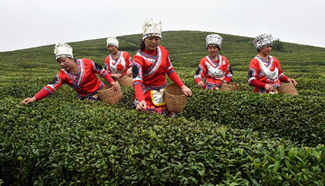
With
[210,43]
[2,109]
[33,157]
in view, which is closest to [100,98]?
[2,109]

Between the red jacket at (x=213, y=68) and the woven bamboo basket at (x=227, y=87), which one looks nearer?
the red jacket at (x=213, y=68)

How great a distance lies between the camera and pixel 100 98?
5586 millimetres

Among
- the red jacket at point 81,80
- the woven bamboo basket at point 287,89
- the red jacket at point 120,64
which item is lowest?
the woven bamboo basket at point 287,89

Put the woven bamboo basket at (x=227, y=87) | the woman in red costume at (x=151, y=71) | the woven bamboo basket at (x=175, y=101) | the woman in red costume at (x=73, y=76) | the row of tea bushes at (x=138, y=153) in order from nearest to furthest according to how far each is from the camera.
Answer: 1. the row of tea bushes at (x=138, y=153)
2. the woman in red costume at (x=151, y=71)
3. the woven bamboo basket at (x=175, y=101)
4. the woman in red costume at (x=73, y=76)
5. the woven bamboo basket at (x=227, y=87)

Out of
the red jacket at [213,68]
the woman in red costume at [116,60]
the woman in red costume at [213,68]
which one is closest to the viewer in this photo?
the woman in red costume at [213,68]

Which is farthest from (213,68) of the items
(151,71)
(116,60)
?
(116,60)

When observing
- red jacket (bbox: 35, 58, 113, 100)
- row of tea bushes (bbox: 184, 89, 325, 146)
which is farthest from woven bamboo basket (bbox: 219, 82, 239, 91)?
red jacket (bbox: 35, 58, 113, 100)

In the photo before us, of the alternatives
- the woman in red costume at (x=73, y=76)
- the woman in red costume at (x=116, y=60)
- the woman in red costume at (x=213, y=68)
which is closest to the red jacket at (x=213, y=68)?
the woman in red costume at (x=213, y=68)

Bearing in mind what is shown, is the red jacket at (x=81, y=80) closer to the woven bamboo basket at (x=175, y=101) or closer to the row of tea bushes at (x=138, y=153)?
the row of tea bushes at (x=138, y=153)

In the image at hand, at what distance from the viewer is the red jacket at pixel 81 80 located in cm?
495

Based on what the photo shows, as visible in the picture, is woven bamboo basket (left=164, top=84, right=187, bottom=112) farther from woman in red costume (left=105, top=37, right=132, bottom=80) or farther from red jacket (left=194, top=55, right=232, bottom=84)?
woman in red costume (left=105, top=37, right=132, bottom=80)

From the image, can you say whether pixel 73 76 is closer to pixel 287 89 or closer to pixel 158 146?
pixel 158 146

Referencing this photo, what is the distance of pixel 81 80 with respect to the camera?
532cm

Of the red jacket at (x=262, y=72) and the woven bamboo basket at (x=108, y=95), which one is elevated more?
the red jacket at (x=262, y=72)
